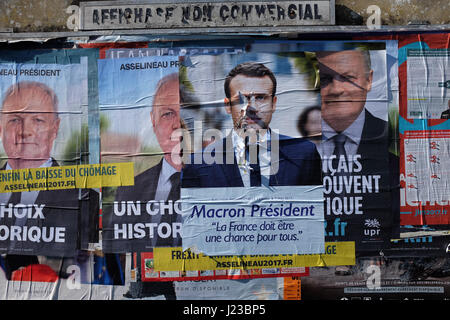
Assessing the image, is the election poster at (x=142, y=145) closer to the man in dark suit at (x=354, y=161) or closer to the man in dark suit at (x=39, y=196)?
the man in dark suit at (x=39, y=196)

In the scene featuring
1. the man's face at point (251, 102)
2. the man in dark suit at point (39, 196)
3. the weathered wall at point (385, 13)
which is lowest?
the man in dark suit at point (39, 196)

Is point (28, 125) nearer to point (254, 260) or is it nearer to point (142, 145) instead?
point (142, 145)

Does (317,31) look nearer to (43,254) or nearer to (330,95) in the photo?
(330,95)

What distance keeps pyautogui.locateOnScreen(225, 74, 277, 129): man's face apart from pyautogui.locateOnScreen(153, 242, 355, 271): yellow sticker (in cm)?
157

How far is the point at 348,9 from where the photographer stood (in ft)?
17.0

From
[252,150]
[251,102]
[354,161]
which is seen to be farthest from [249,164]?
[354,161]

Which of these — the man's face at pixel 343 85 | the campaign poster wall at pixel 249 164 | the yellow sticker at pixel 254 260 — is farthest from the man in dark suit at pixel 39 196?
the man's face at pixel 343 85

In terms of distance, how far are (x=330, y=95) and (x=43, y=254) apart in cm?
394

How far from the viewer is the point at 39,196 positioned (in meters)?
5.36

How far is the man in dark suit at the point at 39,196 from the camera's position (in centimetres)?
531

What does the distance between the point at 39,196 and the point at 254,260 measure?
2706mm

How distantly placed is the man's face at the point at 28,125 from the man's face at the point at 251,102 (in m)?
2.13

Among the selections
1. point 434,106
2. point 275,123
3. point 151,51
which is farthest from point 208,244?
point 434,106

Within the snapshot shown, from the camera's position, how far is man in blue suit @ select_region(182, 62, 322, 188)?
521 centimetres
